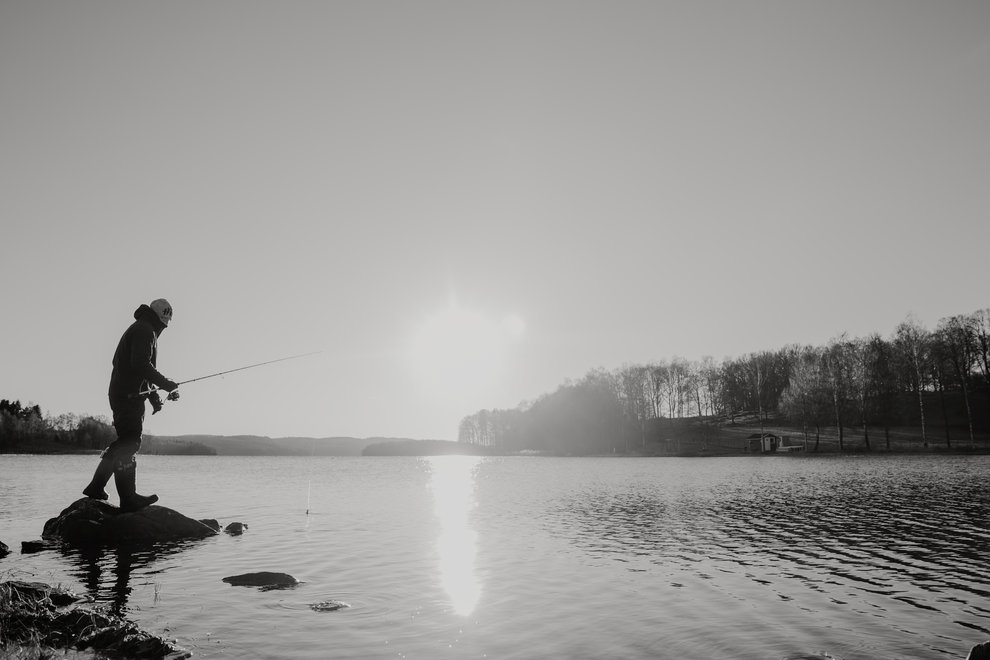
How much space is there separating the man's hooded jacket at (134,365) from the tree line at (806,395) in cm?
9825

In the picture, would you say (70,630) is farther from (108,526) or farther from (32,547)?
(108,526)

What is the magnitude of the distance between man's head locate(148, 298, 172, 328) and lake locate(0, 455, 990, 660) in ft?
17.2

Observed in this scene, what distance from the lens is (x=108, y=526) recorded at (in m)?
15.3

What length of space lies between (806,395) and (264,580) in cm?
10235

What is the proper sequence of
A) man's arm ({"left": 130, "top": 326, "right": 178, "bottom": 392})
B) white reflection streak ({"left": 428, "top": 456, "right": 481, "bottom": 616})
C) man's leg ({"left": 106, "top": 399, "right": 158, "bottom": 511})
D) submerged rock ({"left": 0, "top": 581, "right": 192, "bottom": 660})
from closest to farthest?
submerged rock ({"left": 0, "top": 581, "right": 192, "bottom": 660})
white reflection streak ({"left": 428, "top": 456, "right": 481, "bottom": 616})
man's arm ({"left": 130, "top": 326, "right": 178, "bottom": 392})
man's leg ({"left": 106, "top": 399, "right": 158, "bottom": 511})

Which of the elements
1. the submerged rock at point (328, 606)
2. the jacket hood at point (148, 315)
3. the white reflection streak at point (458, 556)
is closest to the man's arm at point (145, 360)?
the jacket hood at point (148, 315)

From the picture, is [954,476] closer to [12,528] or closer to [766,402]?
[12,528]

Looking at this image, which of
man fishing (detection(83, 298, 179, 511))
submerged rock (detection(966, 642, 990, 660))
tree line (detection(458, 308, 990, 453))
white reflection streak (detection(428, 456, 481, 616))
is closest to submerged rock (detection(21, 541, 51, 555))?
man fishing (detection(83, 298, 179, 511))

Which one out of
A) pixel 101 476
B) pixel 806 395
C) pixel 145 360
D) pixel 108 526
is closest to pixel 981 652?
pixel 145 360

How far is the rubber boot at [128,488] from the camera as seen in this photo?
1405 centimetres

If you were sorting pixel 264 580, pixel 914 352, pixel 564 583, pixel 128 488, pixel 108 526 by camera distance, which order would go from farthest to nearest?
pixel 914 352 → pixel 108 526 → pixel 128 488 → pixel 564 583 → pixel 264 580

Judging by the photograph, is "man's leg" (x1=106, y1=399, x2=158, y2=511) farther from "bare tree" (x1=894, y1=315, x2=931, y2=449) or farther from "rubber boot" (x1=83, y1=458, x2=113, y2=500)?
"bare tree" (x1=894, y1=315, x2=931, y2=449)

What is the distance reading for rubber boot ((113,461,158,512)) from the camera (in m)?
14.0

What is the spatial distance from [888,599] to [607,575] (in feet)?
16.3
